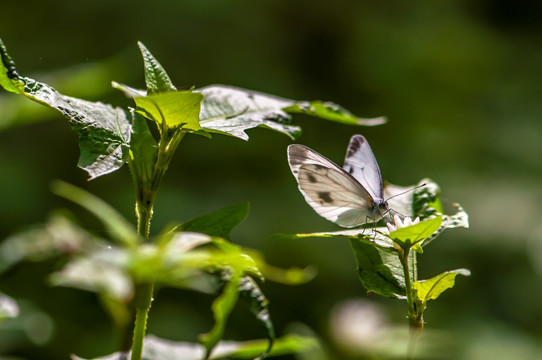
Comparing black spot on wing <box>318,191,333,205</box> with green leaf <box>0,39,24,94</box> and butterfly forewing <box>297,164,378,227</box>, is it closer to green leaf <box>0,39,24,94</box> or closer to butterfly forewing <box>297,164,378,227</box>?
butterfly forewing <box>297,164,378,227</box>

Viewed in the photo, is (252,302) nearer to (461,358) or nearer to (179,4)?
(461,358)

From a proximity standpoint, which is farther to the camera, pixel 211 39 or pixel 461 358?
pixel 211 39

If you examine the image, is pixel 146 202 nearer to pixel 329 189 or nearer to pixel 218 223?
pixel 218 223

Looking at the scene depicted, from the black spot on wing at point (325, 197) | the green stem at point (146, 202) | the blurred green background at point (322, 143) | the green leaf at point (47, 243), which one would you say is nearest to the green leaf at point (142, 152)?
the green stem at point (146, 202)

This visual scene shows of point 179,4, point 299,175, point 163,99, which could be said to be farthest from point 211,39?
point 163,99

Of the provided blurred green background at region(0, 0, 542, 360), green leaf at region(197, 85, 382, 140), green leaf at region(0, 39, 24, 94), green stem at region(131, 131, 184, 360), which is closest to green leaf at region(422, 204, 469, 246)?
green leaf at region(197, 85, 382, 140)
